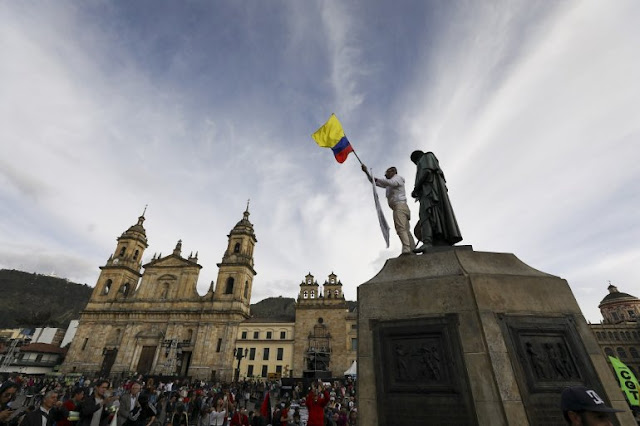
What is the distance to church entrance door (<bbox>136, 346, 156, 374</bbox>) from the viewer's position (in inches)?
1410

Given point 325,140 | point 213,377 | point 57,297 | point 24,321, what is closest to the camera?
point 325,140

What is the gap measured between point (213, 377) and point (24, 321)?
53.3 m

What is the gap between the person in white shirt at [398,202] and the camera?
5.03 m

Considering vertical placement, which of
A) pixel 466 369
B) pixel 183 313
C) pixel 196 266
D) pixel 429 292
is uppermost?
pixel 196 266

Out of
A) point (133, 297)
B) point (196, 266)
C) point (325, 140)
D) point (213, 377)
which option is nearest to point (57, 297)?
point (133, 297)

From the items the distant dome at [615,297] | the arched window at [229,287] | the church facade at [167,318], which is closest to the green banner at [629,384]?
the church facade at [167,318]

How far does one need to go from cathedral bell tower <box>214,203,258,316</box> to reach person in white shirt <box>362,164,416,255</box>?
119ft

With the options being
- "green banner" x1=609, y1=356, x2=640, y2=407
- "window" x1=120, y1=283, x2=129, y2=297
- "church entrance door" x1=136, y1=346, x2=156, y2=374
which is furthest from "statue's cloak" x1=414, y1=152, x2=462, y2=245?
"window" x1=120, y1=283, x2=129, y2=297

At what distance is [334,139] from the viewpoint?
6.96 m

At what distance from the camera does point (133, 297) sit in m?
41.1

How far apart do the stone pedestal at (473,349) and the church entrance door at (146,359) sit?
137 feet

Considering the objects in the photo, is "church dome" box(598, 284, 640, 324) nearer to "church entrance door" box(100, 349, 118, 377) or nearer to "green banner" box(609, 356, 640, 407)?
"green banner" box(609, 356, 640, 407)

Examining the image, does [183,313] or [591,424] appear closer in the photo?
[591,424]

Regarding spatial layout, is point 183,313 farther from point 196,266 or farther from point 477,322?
point 477,322
